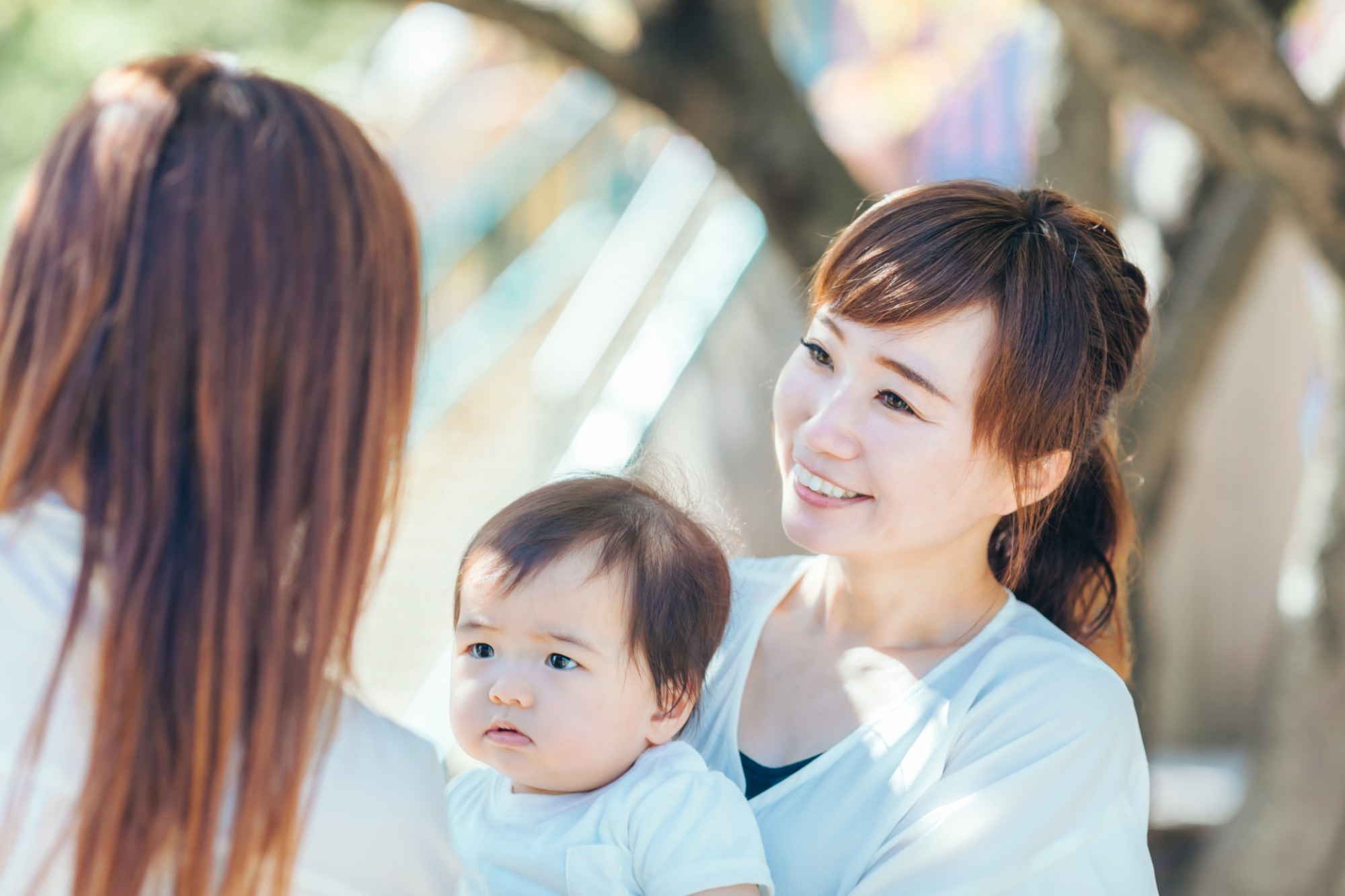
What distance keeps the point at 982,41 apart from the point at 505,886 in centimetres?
678

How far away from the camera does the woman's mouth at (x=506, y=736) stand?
173cm

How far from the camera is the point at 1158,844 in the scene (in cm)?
417

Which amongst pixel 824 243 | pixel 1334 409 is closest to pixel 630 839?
pixel 824 243

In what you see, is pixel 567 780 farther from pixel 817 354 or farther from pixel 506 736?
pixel 817 354

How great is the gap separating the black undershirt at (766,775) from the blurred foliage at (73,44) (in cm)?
1064

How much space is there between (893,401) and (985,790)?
1.88 ft

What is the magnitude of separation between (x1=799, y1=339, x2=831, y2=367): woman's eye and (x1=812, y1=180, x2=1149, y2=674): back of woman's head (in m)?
0.06

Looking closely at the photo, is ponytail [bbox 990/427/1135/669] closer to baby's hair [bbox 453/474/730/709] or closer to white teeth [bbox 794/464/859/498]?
white teeth [bbox 794/464/859/498]

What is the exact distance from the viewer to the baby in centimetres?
167

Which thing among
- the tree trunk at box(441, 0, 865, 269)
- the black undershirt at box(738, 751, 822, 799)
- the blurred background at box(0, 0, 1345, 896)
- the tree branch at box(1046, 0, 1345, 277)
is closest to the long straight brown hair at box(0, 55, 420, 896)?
the blurred background at box(0, 0, 1345, 896)

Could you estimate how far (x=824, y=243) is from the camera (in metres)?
3.35

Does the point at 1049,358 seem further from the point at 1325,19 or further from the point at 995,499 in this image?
the point at 1325,19

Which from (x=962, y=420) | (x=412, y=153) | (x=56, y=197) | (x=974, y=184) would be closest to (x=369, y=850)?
(x=56, y=197)

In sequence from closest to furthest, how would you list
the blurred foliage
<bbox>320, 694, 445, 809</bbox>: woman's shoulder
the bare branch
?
<bbox>320, 694, 445, 809</bbox>: woman's shoulder → the bare branch → the blurred foliage
